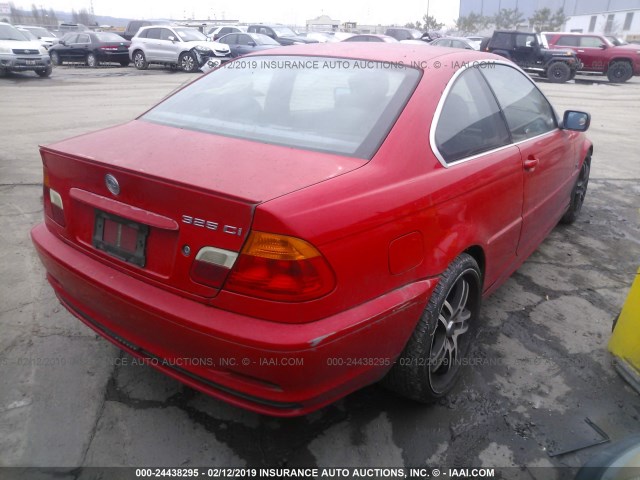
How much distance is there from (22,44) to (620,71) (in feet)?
71.7

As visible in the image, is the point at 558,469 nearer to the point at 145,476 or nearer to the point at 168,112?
the point at 145,476

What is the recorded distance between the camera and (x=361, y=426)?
7.34ft

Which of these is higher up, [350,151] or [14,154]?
[350,151]

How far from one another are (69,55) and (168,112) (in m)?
23.5

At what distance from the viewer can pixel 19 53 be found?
52.8 feet

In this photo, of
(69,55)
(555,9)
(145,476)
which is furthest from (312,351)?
(555,9)

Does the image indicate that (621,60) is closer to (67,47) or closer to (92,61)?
(92,61)

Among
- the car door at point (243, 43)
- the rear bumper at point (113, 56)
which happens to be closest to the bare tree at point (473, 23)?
the car door at point (243, 43)

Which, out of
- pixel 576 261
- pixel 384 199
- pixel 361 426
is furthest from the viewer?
pixel 576 261

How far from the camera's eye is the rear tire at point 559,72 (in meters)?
18.3

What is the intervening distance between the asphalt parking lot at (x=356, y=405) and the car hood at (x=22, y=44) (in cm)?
1569

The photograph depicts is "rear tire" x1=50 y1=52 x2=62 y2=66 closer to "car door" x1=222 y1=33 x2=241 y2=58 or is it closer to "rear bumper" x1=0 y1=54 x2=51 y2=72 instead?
"rear bumper" x1=0 y1=54 x2=51 y2=72

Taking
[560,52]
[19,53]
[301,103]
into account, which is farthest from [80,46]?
[301,103]

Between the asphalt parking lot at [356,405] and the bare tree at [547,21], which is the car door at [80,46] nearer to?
the asphalt parking lot at [356,405]
